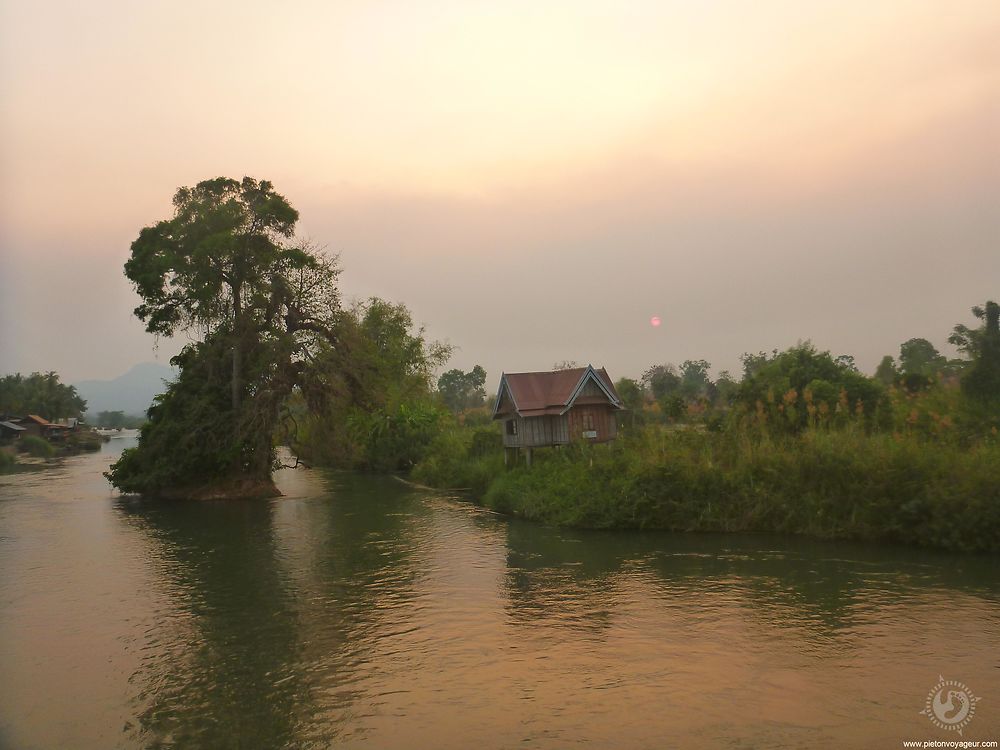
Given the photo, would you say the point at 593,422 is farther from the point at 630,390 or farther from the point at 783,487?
the point at 630,390

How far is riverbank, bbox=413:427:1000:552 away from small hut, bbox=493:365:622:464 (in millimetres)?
2033

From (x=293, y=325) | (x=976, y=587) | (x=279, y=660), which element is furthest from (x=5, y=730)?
(x=293, y=325)

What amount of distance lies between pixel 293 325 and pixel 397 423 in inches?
536

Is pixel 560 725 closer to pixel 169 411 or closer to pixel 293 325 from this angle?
pixel 293 325

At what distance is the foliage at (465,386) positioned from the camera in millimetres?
105000

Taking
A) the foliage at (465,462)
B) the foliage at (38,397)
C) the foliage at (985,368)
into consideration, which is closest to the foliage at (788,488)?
the foliage at (985,368)

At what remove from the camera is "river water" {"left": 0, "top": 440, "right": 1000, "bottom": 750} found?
9.88 metres

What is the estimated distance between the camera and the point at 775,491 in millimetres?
21625

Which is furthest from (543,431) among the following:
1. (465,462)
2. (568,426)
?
(465,462)

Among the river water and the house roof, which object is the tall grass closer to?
the river water

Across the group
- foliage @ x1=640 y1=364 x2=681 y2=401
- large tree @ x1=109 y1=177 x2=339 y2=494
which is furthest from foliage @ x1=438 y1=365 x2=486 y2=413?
large tree @ x1=109 y1=177 x2=339 y2=494

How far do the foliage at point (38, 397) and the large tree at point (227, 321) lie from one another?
6281 centimetres

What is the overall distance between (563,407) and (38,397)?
9660 centimetres

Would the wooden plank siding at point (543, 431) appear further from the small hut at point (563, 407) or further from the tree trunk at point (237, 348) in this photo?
the tree trunk at point (237, 348)
